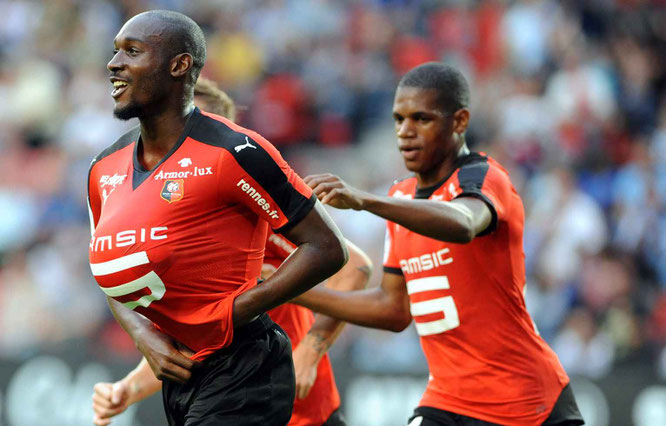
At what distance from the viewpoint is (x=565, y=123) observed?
35.5 ft

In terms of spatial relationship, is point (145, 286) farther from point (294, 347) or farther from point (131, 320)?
point (294, 347)

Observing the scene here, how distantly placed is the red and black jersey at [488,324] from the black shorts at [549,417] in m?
0.03

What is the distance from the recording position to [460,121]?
199 inches

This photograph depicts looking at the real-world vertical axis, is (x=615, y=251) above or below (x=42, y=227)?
below

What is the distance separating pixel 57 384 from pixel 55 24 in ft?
23.5

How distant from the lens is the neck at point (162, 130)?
12.9 feet

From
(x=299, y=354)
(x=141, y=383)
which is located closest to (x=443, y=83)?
(x=299, y=354)

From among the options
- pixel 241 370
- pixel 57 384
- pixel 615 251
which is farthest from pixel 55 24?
pixel 241 370

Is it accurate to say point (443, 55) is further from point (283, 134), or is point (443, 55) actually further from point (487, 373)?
point (487, 373)

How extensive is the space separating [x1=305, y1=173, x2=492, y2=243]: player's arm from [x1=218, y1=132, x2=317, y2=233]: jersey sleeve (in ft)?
0.29

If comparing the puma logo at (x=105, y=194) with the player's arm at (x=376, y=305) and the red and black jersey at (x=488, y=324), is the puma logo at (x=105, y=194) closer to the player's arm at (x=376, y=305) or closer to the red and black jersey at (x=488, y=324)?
the player's arm at (x=376, y=305)

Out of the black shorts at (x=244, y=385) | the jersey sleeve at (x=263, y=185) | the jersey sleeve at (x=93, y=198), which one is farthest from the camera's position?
the jersey sleeve at (x=93, y=198)

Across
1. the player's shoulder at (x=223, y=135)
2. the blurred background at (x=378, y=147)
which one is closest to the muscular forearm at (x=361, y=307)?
the player's shoulder at (x=223, y=135)

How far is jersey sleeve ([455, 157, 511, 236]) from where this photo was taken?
178 inches
